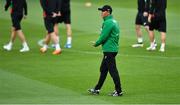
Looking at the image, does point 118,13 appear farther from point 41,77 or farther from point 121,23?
point 41,77

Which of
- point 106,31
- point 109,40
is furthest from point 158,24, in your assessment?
point 106,31

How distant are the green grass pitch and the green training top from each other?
1.18m

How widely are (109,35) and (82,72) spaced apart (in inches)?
163

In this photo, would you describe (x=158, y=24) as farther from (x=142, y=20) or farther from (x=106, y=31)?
(x=106, y=31)

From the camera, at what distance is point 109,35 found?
17.2 metres

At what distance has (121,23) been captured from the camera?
35.9 m

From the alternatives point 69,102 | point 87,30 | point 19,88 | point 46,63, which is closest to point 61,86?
point 19,88

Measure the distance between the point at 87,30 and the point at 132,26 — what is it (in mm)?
2722

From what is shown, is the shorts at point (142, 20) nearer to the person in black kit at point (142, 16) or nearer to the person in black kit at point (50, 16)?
the person in black kit at point (142, 16)

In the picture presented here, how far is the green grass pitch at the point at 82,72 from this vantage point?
17.1 meters

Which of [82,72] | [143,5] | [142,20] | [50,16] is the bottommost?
[142,20]

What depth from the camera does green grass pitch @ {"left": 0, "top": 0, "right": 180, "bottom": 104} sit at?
56.1 feet

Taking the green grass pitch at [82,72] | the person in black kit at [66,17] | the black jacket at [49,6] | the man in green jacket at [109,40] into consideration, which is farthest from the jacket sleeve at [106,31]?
the person in black kit at [66,17]

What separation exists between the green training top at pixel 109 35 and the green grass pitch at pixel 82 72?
46.5 inches
